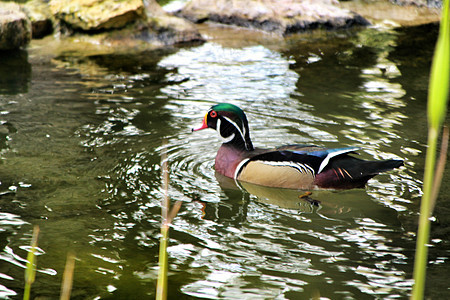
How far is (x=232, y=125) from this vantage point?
6.18m

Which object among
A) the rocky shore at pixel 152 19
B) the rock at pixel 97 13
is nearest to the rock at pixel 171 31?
the rocky shore at pixel 152 19

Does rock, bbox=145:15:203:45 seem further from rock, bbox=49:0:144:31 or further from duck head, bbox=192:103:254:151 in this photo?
duck head, bbox=192:103:254:151

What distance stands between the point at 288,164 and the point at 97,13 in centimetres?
759

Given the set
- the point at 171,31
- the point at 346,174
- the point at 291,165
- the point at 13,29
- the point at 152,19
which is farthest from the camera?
the point at 152,19

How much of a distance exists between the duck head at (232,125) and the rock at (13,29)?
595 cm

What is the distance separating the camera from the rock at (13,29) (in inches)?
412

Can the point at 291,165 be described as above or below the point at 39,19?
below

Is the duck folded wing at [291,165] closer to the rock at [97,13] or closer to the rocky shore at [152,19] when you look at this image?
the rocky shore at [152,19]

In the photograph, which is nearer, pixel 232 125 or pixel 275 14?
pixel 232 125

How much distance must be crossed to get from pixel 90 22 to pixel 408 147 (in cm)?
763

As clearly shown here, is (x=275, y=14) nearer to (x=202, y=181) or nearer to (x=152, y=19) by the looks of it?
(x=152, y=19)

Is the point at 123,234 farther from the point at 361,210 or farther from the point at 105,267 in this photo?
the point at 361,210

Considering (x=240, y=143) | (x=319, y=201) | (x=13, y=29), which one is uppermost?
(x=13, y=29)

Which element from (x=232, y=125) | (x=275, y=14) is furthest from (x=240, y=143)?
(x=275, y=14)
